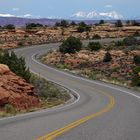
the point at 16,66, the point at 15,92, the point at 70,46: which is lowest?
the point at 70,46

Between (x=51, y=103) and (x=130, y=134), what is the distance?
13.7 metres

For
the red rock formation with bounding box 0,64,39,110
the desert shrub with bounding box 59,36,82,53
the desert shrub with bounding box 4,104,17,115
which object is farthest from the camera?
the desert shrub with bounding box 59,36,82,53

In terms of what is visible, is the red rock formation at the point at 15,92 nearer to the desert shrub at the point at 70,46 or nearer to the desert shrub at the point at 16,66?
the desert shrub at the point at 16,66

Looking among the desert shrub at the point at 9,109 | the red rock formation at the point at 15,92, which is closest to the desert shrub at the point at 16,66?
the red rock formation at the point at 15,92

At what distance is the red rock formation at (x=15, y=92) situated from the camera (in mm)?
23453

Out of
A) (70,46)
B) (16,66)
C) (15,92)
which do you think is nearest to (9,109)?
(15,92)

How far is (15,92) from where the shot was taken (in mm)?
24938

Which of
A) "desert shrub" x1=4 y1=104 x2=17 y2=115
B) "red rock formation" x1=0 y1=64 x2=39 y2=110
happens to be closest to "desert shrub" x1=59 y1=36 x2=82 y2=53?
"red rock formation" x1=0 y1=64 x2=39 y2=110

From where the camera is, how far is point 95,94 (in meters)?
35.2

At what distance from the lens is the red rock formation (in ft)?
76.9

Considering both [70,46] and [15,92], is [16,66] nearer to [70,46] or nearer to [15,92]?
[15,92]

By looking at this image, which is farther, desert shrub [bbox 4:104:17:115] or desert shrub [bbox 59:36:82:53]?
desert shrub [bbox 59:36:82:53]

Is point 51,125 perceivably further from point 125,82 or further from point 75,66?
point 75,66

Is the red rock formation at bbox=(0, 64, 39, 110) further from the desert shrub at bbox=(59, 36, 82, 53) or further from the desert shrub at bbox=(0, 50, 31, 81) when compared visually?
the desert shrub at bbox=(59, 36, 82, 53)
